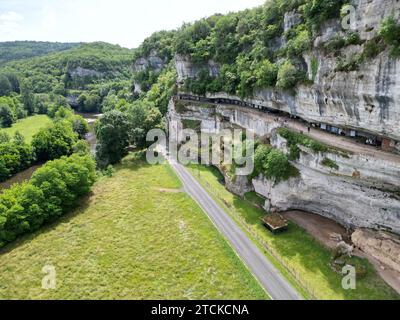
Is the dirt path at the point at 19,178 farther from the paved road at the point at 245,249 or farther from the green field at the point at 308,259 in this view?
the green field at the point at 308,259

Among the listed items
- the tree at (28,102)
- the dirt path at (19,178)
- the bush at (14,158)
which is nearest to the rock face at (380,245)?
the dirt path at (19,178)

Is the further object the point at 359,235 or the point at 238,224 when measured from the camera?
the point at 238,224

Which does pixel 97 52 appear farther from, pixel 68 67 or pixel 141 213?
pixel 141 213

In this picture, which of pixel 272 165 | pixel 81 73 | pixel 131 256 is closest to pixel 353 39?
pixel 272 165

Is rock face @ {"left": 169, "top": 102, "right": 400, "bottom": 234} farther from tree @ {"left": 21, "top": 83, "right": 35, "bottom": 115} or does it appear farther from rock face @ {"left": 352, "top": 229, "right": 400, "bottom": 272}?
tree @ {"left": 21, "top": 83, "right": 35, "bottom": 115}

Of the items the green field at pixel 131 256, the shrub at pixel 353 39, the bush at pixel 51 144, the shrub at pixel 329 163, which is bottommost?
the green field at pixel 131 256

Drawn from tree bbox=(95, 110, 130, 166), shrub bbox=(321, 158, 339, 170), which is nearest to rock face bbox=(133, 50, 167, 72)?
tree bbox=(95, 110, 130, 166)

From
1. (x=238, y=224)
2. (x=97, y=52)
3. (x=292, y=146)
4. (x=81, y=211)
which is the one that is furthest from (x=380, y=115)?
(x=97, y=52)
